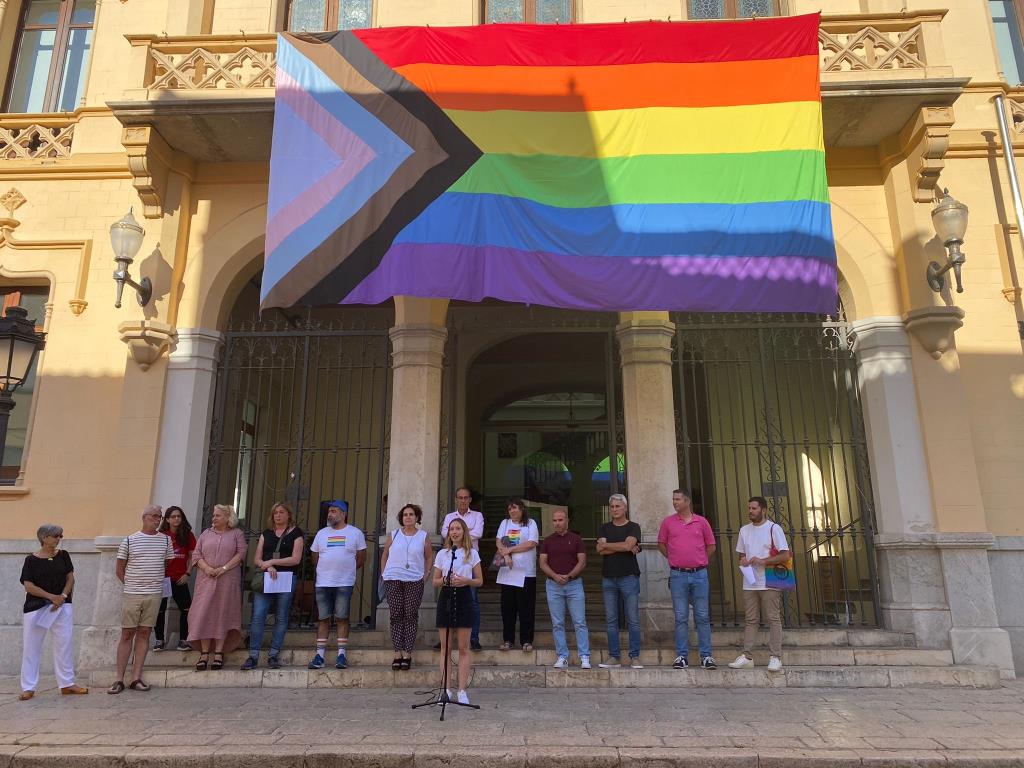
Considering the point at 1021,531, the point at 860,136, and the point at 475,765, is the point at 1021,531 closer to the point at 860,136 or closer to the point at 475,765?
the point at 860,136

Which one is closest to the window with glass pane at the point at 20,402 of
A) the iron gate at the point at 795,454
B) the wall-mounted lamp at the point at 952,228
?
the iron gate at the point at 795,454

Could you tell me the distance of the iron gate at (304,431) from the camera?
9.34 metres

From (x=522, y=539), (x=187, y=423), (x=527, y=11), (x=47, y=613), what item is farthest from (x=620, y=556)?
→ (x=527, y=11)

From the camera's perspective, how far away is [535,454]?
16312mm

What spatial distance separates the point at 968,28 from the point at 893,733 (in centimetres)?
925

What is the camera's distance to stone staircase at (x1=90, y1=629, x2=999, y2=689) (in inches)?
281

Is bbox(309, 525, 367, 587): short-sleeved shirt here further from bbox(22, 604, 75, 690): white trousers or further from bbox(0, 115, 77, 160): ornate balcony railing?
bbox(0, 115, 77, 160): ornate balcony railing

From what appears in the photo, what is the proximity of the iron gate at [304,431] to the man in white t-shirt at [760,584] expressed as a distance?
13.6ft

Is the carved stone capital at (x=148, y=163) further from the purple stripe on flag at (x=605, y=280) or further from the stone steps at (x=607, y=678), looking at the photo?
the stone steps at (x=607, y=678)

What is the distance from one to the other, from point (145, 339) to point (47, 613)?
11.0 ft

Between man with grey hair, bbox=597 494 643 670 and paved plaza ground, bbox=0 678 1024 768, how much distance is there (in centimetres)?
63

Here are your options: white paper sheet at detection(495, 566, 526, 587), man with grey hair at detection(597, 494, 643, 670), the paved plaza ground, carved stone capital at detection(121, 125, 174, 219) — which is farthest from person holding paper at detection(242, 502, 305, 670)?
carved stone capital at detection(121, 125, 174, 219)

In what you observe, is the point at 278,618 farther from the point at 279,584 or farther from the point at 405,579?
the point at 405,579

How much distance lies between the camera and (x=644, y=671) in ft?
23.6
